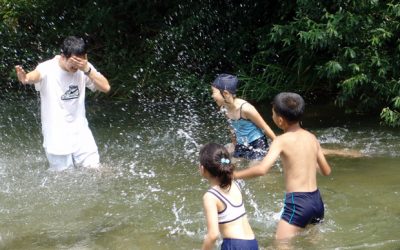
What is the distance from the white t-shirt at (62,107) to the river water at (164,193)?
309 mm

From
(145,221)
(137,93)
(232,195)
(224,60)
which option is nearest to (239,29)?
(224,60)

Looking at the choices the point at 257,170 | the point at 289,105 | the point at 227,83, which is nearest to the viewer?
the point at 257,170

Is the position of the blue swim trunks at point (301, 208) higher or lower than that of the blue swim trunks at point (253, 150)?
lower

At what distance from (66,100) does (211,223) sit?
284 centimetres

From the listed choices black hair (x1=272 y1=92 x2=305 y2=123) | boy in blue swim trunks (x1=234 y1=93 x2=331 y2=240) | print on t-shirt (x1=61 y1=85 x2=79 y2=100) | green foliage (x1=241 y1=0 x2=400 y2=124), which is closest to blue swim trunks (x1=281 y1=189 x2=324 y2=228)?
boy in blue swim trunks (x1=234 y1=93 x2=331 y2=240)

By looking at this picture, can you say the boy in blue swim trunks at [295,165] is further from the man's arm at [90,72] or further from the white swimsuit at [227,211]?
the man's arm at [90,72]

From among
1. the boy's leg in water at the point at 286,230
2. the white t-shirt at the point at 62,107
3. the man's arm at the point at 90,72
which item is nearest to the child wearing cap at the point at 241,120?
the man's arm at the point at 90,72

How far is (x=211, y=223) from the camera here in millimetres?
3789

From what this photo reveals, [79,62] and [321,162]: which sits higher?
[79,62]

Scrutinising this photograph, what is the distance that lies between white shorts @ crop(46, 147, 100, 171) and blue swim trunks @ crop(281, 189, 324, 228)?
238cm

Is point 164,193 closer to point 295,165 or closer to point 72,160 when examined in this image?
point 72,160

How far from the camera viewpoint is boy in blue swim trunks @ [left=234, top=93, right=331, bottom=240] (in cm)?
460

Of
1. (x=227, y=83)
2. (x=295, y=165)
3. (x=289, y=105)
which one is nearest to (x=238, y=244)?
(x=295, y=165)

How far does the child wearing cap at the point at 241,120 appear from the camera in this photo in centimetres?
629
